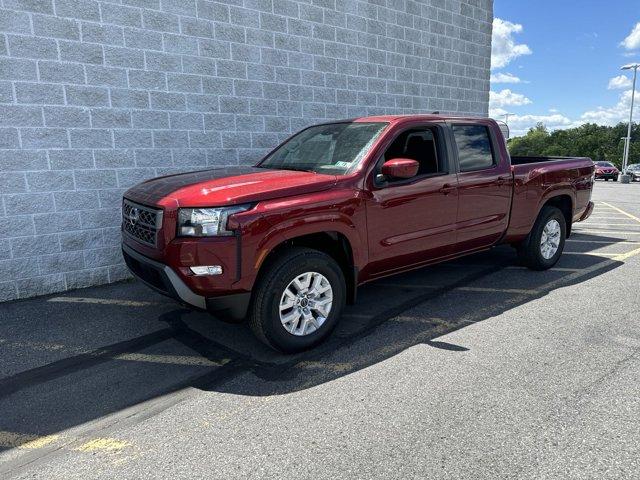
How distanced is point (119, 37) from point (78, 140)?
50.7 inches

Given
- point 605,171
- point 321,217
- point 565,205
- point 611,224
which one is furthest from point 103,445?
point 605,171

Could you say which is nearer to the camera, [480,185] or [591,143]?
[480,185]

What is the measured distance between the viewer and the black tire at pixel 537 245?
607cm

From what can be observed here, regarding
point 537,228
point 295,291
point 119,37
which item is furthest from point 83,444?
point 537,228

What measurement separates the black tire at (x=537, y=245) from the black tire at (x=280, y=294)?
3.28 m

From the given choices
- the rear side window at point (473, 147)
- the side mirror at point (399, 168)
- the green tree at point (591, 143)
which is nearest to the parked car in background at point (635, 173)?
the rear side window at point (473, 147)

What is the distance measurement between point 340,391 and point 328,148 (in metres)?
2.30

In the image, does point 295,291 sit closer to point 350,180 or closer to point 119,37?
point 350,180

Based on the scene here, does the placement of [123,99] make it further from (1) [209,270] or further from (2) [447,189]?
(2) [447,189]

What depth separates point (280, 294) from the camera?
3680mm

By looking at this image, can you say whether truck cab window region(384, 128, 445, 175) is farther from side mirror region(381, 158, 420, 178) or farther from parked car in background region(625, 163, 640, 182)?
parked car in background region(625, 163, 640, 182)

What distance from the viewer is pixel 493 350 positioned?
391 centimetres

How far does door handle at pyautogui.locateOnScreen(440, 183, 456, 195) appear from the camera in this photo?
15.7 ft

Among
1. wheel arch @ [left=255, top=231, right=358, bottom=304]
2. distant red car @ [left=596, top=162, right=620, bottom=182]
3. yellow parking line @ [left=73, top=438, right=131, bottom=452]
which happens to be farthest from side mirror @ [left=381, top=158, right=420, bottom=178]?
distant red car @ [left=596, top=162, right=620, bottom=182]
